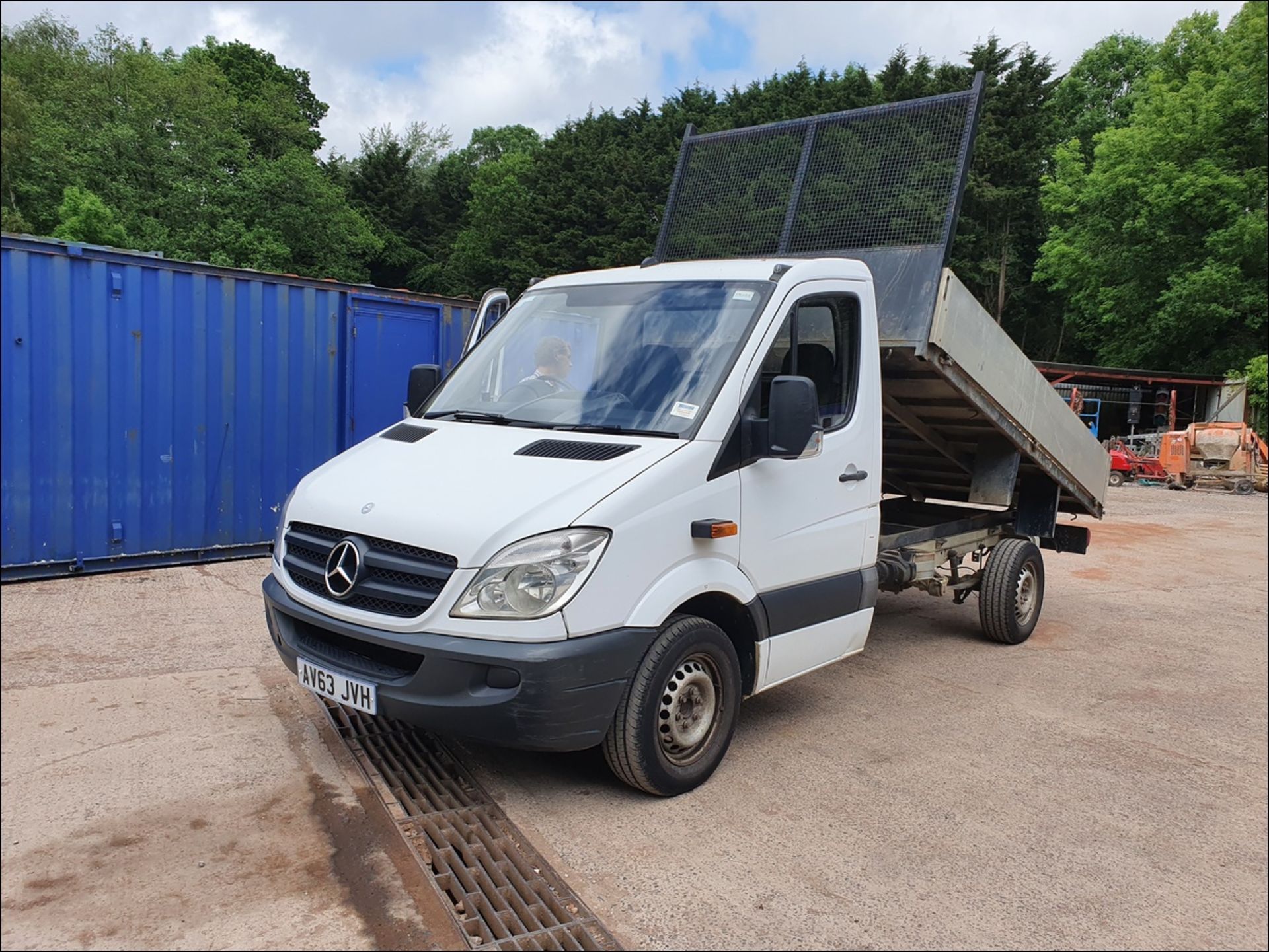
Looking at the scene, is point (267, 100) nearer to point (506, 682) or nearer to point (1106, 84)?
point (1106, 84)

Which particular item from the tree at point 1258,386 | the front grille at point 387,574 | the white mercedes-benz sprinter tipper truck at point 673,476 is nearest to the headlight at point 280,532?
the white mercedes-benz sprinter tipper truck at point 673,476

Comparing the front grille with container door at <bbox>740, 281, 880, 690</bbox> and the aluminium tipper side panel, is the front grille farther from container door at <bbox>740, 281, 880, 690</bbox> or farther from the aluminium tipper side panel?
the aluminium tipper side panel

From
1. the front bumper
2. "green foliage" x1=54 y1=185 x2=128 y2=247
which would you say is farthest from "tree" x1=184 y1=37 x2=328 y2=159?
the front bumper

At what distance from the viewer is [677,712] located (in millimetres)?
4055

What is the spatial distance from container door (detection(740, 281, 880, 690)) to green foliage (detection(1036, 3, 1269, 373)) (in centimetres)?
116

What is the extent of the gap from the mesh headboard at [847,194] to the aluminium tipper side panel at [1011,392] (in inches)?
9.1

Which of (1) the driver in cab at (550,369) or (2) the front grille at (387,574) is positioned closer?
(2) the front grille at (387,574)

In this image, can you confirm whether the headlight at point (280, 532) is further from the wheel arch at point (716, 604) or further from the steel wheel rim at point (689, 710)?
the steel wheel rim at point (689, 710)

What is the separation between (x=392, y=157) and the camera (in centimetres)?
4916

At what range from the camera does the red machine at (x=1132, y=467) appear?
24.5 meters

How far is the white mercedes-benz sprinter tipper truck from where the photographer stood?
3.56 metres

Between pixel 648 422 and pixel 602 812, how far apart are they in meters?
1.74

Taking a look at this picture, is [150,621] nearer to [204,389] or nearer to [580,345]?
[204,389]

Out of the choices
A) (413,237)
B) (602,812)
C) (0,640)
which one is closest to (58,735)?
(0,640)
